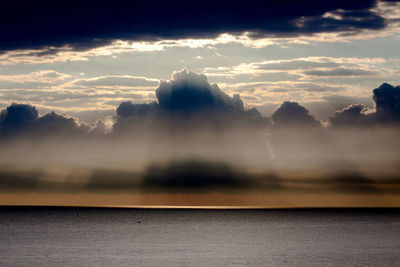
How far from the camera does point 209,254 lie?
247 feet

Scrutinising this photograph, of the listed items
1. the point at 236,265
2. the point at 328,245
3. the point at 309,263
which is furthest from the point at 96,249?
the point at 328,245

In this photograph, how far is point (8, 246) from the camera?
84625 millimetres

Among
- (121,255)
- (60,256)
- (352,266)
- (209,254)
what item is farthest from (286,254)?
(60,256)

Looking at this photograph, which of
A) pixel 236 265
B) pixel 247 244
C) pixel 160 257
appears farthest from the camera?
pixel 247 244

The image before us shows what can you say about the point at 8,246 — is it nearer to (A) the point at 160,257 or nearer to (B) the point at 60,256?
(B) the point at 60,256

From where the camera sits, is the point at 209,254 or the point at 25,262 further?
the point at 209,254

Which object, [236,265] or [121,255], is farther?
[121,255]

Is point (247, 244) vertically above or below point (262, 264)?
below

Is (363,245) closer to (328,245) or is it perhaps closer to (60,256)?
(328,245)

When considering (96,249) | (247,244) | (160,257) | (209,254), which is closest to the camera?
(160,257)

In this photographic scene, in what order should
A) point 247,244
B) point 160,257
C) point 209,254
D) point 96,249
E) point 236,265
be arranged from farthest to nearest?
point 247,244, point 96,249, point 209,254, point 160,257, point 236,265

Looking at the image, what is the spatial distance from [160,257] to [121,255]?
574 centimetres

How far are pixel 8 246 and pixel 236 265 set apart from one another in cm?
3815

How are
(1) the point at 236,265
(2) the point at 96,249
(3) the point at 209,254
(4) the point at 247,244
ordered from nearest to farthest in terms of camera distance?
1. (1) the point at 236,265
2. (3) the point at 209,254
3. (2) the point at 96,249
4. (4) the point at 247,244
